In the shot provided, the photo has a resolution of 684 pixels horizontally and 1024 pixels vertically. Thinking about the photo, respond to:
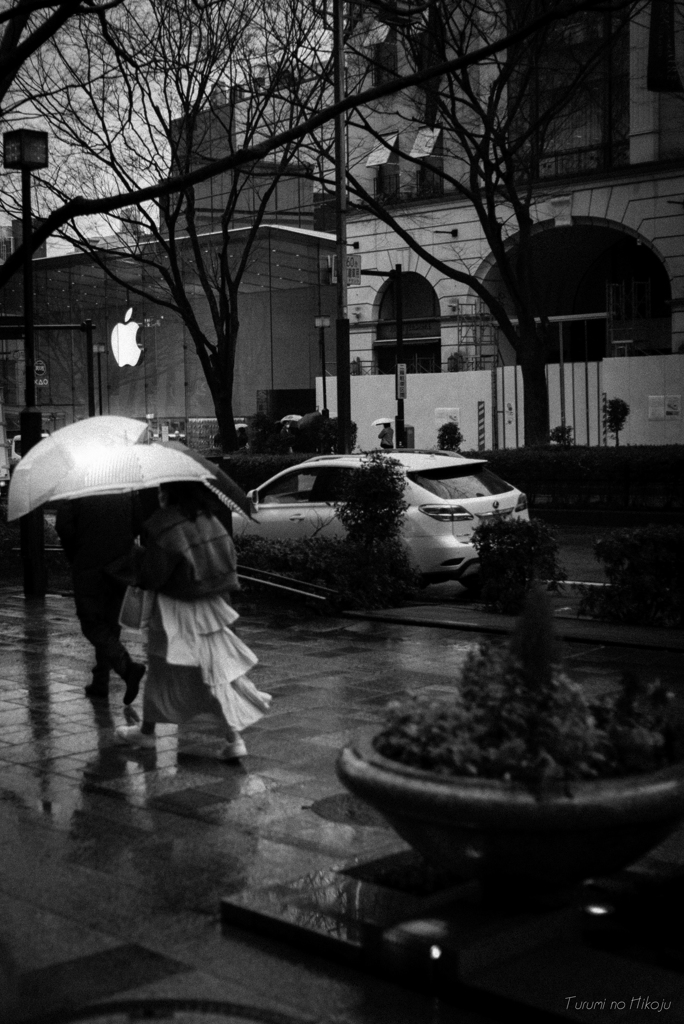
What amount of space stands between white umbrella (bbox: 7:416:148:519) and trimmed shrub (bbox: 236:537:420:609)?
535cm

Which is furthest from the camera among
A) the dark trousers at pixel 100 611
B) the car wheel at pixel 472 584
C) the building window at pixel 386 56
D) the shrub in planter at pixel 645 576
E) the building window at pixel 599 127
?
the building window at pixel 599 127

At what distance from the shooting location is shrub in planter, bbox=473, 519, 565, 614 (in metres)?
13.1

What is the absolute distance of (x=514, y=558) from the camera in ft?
43.0

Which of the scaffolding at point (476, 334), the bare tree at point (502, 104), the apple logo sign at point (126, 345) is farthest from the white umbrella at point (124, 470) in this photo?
the apple logo sign at point (126, 345)

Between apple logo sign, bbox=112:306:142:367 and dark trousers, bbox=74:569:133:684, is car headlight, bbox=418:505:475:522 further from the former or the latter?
apple logo sign, bbox=112:306:142:367

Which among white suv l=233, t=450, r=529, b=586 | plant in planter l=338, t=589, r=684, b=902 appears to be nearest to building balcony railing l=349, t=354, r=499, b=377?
white suv l=233, t=450, r=529, b=586

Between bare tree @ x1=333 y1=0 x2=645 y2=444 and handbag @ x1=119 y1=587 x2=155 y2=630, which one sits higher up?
bare tree @ x1=333 y1=0 x2=645 y2=444

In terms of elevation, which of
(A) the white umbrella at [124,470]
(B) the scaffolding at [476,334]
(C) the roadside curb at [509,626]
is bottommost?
(C) the roadside curb at [509,626]

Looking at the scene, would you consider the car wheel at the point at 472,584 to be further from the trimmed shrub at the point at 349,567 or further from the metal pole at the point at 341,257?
the metal pole at the point at 341,257

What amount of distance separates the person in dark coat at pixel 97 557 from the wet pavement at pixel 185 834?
49cm

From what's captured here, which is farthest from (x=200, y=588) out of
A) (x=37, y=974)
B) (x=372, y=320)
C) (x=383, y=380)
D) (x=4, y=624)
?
(x=372, y=320)

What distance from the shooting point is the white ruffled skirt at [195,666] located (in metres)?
7.39

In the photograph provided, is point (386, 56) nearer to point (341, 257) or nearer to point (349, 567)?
point (341, 257)

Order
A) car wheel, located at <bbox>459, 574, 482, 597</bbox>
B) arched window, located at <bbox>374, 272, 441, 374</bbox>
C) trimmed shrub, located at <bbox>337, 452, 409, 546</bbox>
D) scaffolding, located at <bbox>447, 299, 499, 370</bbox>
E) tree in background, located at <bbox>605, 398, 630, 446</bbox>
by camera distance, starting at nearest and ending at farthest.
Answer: trimmed shrub, located at <bbox>337, 452, 409, 546</bbox> < car wheel, located at <bbox>459, 574, 482, 597</bbox> < tree in background, located at <bbox>605, 398, 630, 446</bbox> < scaffolding, located at <bbox>447, 299, 499, 370</bbox> < arched window, located at <bbox>374, 272, 441, 374</bbox>
